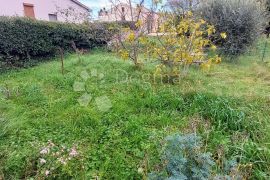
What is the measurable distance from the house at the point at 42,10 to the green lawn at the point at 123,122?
317 inches

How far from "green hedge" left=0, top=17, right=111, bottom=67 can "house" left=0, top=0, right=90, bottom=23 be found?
87.0 inches

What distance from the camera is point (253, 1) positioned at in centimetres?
796

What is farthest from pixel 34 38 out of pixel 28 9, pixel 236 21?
pixel 28 9

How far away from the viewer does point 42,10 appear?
15.5 m

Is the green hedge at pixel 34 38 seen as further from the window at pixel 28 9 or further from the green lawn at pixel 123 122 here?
the window at pixel 28 9

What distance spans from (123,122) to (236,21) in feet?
19.8

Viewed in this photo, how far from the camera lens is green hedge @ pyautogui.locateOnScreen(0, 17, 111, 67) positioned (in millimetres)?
7223

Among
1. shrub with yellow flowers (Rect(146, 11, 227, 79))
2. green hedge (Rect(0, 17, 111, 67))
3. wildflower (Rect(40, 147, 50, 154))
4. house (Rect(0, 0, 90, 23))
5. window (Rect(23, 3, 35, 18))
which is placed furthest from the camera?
window (Rect(23, 3, 35, 18))

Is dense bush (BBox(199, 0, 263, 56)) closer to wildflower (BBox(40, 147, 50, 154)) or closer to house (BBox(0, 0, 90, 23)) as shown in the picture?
house (BBox(0, 0, 90, 23))

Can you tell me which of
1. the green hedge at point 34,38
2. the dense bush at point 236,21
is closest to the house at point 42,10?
the green hedge at point 34,38

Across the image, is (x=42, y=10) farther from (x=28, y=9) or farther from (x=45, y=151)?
(x=45, y=151)

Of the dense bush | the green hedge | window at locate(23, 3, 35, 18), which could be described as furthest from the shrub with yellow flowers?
window at locate(23, 3, 35, 18)

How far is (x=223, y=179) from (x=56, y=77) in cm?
463

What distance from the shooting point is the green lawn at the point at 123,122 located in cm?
269
